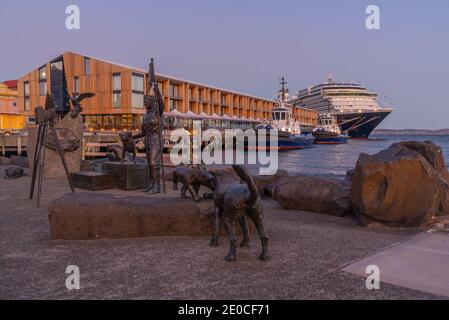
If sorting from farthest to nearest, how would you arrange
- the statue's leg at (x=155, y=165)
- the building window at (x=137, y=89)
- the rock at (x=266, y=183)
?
the building window at (x=137, y=89)
the rock at (x=266, y=183)
the statue's leg at (x=155, y=165)

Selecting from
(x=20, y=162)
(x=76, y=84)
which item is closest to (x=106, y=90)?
(x=76, y=84)

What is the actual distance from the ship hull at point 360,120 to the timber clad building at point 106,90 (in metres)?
43.3

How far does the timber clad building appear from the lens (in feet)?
128

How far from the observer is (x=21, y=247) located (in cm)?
469

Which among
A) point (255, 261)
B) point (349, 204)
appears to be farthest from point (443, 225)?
point (255, 261)

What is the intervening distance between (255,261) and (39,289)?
7.08 ft

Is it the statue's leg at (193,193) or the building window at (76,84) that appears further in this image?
the building window at (76,84)

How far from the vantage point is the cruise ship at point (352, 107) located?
83.9 meters

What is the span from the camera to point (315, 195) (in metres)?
7.63

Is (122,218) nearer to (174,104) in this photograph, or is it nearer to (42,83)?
(174,104)

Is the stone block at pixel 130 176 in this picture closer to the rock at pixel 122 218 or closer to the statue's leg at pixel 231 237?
the rock at pixel 122 218

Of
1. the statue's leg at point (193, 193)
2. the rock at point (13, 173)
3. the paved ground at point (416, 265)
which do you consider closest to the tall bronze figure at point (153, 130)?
the statue's leg at point (193, 193)

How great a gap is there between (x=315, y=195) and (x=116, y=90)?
1392 inches

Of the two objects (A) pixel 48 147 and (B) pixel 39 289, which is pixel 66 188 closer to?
(A) pixel 48 147
